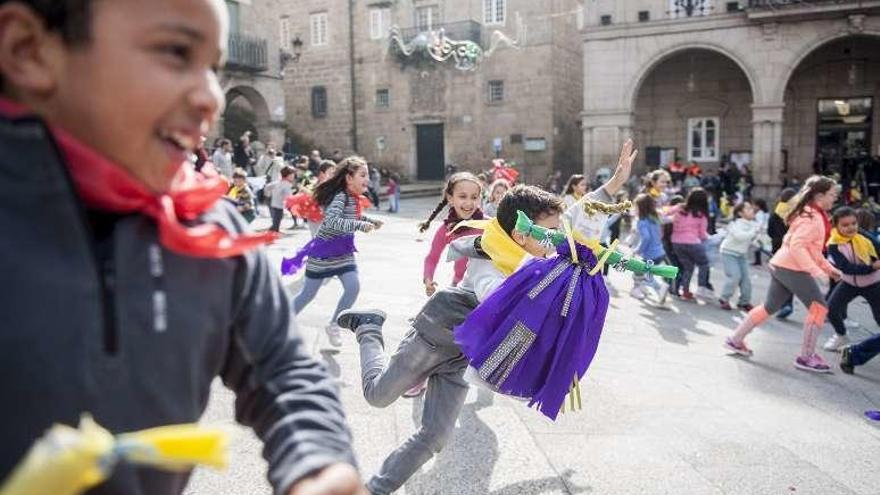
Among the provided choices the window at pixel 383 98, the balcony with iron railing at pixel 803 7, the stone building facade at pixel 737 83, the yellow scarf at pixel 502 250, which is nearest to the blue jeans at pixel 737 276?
the yellow scarf at pixel 502 250

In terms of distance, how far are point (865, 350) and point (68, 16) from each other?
6895mm

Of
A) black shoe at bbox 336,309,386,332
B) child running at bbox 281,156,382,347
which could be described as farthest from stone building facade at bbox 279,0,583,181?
black shoe at bbox 336,309,386,332

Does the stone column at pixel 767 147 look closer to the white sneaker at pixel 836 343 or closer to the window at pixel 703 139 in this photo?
the window at pixel 703 139

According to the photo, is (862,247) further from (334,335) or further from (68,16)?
(68,16)

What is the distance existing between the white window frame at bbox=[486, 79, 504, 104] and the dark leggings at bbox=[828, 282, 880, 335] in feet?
79.5

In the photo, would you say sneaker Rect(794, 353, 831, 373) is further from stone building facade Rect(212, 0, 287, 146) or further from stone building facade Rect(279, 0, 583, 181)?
stone building facade Rect(279, 0, 583, 181)

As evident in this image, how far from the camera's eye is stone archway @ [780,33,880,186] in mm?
22484

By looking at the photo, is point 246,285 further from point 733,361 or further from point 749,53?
point 749,53

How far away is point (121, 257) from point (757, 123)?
2277cm

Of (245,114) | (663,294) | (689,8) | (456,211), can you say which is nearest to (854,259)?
(663,294)

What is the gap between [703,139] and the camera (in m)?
24.8

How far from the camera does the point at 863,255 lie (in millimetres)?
7113

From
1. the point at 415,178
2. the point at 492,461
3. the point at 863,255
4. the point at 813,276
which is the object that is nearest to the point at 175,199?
the point at 492,461

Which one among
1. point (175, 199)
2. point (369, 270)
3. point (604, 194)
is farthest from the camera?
point (369, 270)
